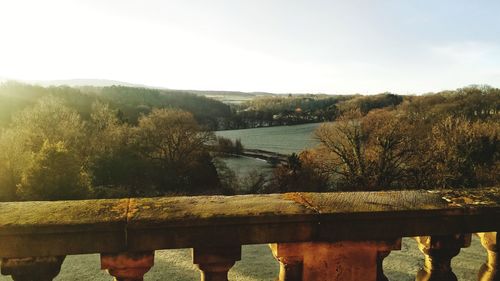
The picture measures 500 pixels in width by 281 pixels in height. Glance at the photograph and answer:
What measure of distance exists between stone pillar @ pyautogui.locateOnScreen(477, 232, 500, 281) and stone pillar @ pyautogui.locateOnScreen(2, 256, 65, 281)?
8.90 feet

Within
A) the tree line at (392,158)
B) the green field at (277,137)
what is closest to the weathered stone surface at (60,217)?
the tree line at (392,158)

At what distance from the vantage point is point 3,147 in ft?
133

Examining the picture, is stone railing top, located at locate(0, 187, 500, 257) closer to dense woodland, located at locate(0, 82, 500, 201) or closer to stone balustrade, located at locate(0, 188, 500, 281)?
stone balustrade, located at locate(0, 188, 500, 281)

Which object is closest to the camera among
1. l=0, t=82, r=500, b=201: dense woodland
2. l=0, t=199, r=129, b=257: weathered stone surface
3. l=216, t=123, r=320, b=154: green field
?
l=0, t=199, r=129, b=257: weathered stone surface

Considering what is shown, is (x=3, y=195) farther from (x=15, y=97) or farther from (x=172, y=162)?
(x=15, y=97)

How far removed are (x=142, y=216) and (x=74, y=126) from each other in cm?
5762

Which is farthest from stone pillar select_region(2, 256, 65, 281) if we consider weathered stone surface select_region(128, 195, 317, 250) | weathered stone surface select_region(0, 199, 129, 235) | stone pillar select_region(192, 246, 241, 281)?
stone pillar select_region(192, 246, 241, 281)

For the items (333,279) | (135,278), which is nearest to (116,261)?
(135,278)

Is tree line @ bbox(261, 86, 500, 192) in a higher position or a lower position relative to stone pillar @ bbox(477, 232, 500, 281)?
lower

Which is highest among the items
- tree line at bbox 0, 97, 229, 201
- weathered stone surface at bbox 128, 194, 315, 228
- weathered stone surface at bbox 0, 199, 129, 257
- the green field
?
weathered stone surface at bbox 128, 194, 315, 228

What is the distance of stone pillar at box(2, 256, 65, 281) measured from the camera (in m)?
2.39

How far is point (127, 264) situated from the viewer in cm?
253

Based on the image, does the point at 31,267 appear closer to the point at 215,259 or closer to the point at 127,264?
the point at 127,264

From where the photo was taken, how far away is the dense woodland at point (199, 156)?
40.3 m
